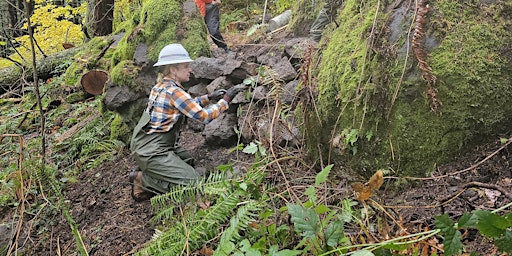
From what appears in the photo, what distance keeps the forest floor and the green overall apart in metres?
0.31

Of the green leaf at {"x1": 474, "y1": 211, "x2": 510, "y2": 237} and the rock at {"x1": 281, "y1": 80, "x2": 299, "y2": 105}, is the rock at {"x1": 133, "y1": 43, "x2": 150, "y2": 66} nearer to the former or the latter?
the rock at {"x1": 281, "y1": 80, "x2": 299, "y2": 105}

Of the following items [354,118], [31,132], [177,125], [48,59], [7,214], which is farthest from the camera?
[48,59]

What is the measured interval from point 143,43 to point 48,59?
16.2 ft

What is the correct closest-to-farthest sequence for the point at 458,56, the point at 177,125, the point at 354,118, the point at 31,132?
the point at 458,56, the point at 354,118, the point at 177,125, the point at 31,132

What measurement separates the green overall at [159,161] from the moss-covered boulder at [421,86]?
1.82m

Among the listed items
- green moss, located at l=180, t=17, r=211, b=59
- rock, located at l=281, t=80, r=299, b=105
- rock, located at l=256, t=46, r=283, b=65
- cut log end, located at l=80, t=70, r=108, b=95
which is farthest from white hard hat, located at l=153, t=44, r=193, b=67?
cut log end, located at l=80, t=70, r=108, b=95

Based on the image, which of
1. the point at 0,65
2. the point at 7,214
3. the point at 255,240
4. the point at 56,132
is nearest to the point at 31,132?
the point at 56,132

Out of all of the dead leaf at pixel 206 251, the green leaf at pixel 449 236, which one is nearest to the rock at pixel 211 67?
the dead leaf at pixel 206 251

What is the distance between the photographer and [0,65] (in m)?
10.9

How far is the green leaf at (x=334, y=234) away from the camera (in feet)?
6.72

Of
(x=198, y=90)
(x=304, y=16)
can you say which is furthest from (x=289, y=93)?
(x=304, y=16)

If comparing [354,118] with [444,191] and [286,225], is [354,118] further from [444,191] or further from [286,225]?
[286,225]

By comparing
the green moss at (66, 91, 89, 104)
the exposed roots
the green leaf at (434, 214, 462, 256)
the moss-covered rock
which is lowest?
the green moss at (66, 91, 89, 104)

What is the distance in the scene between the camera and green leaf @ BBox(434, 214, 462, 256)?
1733 mm
